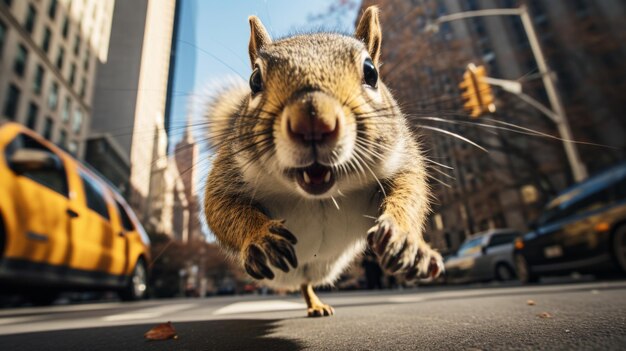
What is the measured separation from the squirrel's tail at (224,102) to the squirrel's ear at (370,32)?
693 millimetres

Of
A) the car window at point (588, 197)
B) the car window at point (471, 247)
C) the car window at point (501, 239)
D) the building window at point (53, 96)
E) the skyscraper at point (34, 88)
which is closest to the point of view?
the car window at point (588, 197)

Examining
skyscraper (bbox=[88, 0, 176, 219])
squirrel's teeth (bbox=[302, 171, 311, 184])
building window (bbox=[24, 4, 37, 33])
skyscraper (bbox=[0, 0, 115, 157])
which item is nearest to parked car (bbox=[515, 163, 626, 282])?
squirrel's teeth (bbox=[302, 171, 311, 184])

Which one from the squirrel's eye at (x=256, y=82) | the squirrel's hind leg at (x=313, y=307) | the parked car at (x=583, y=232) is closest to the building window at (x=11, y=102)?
the squirrel's hind leg at (x=313, y=307)

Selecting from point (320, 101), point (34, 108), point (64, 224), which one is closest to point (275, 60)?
point (320, 101)

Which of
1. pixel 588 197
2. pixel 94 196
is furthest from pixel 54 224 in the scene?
pixel 588 197

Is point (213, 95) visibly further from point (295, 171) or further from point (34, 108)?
point (34, 108)

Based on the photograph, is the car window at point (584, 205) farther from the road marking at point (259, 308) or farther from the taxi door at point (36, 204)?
the taxi door at point (36, 204)

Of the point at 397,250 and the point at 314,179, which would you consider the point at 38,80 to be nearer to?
the point at 314,179

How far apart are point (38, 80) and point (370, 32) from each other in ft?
75.7

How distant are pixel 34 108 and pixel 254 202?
2461 centimetres

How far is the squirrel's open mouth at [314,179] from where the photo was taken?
140 cm

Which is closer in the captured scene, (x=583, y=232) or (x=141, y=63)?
(x=141, y=63)

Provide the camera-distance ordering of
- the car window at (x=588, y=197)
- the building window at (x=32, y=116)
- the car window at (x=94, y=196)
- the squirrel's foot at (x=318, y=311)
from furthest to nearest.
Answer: the building window at (x=32, y=116), the car window at (x=588, y=197), the car window at (x=94, y=196), the squirrel's foot at (x=318, y=311)

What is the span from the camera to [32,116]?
20672mm
